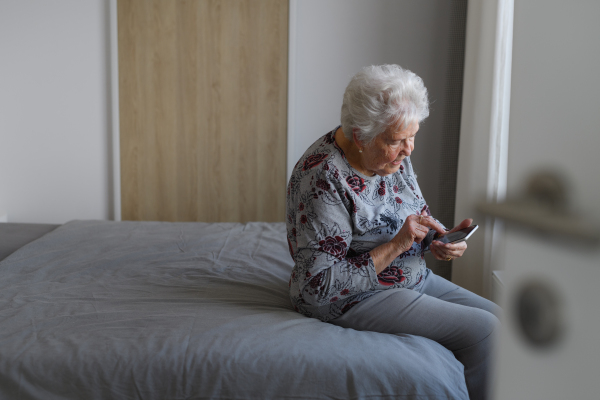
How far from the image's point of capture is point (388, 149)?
1.39m

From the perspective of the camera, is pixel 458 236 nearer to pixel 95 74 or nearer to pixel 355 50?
pixel 355 50

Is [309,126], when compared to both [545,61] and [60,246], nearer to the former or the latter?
[60,246]

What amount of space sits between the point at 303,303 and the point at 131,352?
0.44 metres

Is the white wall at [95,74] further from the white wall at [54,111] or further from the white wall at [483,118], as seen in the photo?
the white wall at [483,118]

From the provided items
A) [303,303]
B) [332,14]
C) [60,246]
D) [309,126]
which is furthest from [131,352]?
[332,14]

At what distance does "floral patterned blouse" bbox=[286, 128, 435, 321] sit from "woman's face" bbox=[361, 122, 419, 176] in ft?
0.16

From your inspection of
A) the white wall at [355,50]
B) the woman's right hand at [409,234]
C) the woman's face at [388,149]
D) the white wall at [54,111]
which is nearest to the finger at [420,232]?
the woman's right hand at [409,234]

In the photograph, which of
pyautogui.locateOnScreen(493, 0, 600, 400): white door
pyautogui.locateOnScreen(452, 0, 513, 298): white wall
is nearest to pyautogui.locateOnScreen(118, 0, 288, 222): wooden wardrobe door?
pyautogui.locateOnScreen(452, 0, 513, 298): white wall

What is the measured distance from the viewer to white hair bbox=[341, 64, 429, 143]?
4.39 ft

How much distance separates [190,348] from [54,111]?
2.73 metres

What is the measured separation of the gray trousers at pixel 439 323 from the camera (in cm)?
124

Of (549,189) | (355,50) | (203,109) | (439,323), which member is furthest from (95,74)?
(549,189)

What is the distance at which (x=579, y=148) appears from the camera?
Answer: 8.0 inches

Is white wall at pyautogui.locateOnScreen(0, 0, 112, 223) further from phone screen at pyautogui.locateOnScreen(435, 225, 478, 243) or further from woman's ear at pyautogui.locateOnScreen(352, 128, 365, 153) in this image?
phone screen at pyautogui.locateOnScreen(435, 225, 478, 243)
